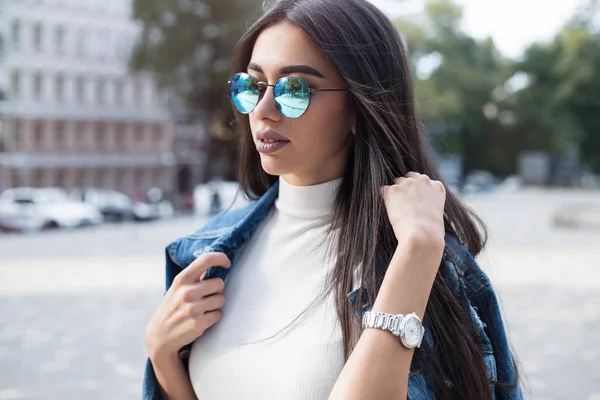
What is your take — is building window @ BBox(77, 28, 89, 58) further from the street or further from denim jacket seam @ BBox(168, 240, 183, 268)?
denim jacket seam @ BBox(168, 240, 183, 268)

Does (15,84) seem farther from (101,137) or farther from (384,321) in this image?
(384,321)

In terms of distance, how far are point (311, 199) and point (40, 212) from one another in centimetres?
2621

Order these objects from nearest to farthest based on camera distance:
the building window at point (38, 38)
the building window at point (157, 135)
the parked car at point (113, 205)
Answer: the parked car at point (113, 205) < the building window at point (38, 38) < the building window at point (157, 135)

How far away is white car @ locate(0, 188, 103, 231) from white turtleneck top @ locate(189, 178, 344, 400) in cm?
2577

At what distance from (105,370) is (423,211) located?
5.71m

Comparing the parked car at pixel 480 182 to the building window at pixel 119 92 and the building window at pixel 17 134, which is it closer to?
the building window at pixel 119 92

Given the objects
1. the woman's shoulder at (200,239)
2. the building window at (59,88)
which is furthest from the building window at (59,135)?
the woman's shoulder at (200,239)

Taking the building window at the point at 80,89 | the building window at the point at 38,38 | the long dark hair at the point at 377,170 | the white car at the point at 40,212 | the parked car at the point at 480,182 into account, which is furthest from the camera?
the parked car at the point at 480,182

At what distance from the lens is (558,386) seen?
595 centimetres

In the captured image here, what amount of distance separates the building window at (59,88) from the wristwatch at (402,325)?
46670mm

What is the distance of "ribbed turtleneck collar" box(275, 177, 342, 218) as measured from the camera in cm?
181

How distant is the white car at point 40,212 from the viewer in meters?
26.2

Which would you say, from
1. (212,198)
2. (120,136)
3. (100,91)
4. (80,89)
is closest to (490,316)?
(212,198)

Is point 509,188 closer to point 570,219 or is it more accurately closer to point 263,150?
point 570,219
